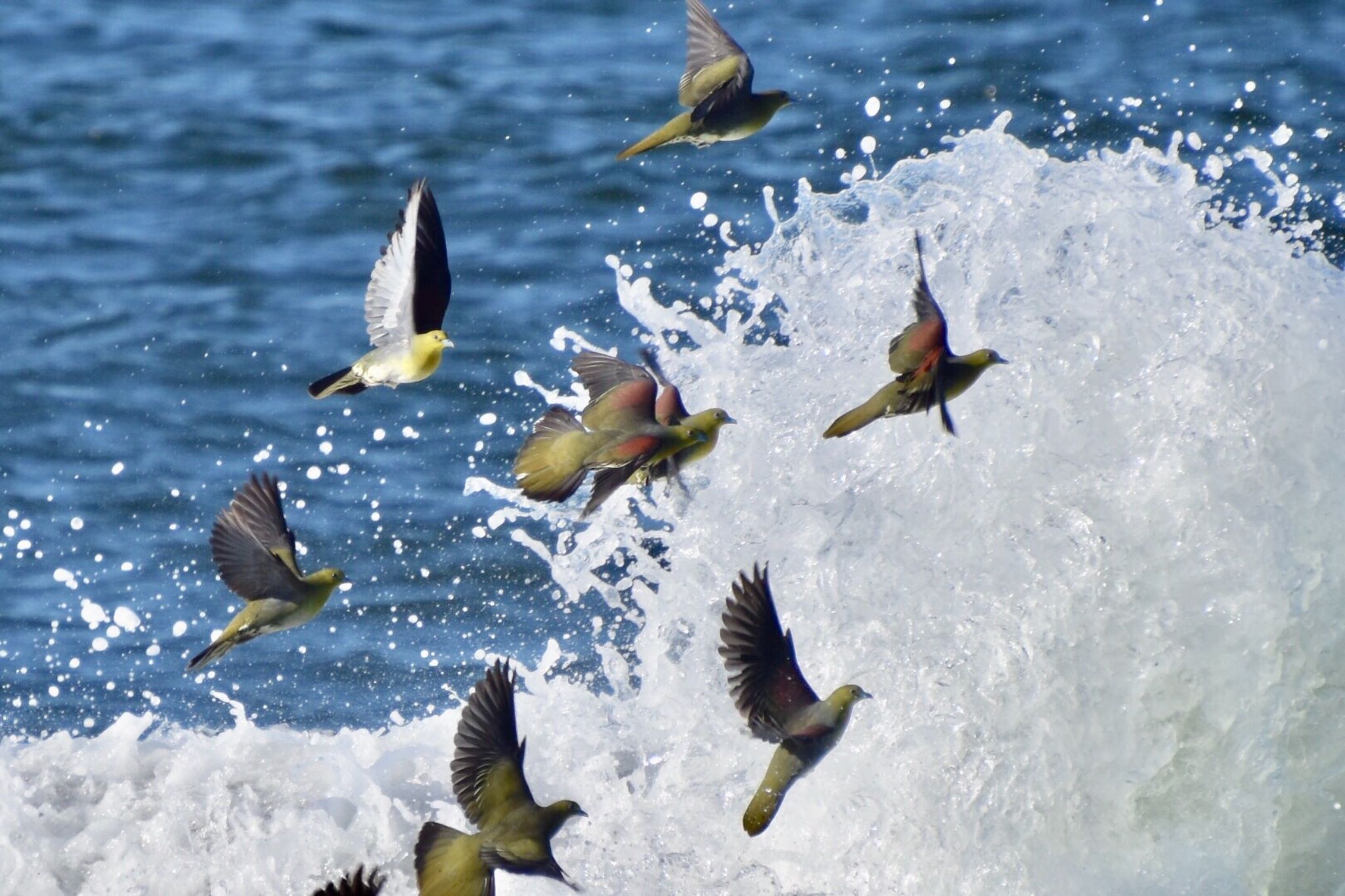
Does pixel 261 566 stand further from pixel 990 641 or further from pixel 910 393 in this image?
pixel 990 641

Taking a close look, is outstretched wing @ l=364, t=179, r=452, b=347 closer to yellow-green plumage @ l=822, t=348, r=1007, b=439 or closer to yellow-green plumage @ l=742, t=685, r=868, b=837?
yellow-green plumage @ l=822, t=348, r=1007, b=439

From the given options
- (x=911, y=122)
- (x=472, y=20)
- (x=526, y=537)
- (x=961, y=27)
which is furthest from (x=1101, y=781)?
(x=472, y=20)

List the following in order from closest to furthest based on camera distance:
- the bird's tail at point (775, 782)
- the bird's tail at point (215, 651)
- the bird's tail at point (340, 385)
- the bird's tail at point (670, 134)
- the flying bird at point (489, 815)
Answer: the flying bird at point (489, 815) → the bird's tail at point (215, 651) → the bird's tail at point (775, 782) → the bird's tail at point (340, 385) → the bird's tail at point (670, 134)

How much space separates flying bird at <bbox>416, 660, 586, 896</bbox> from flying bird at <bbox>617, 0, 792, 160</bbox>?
145 centimetres

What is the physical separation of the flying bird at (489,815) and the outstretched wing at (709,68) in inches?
61.7

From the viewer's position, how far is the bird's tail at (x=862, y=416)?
162 inches

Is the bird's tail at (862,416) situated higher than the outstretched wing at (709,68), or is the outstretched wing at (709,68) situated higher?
the outstretched wing at (709,68)

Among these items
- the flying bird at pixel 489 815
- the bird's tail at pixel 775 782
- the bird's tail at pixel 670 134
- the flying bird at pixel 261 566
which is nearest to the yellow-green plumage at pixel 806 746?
the bird's tail at pixel 775 782

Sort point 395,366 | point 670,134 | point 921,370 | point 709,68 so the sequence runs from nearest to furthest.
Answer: point 921,370, point 395,366, point 670,134, point 709,68

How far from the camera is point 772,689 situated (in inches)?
159

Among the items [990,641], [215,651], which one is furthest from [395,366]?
[990,641]

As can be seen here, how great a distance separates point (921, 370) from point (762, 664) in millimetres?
730

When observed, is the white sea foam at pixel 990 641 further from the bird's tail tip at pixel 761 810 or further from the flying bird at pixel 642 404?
the flying bird at pixel 642 404

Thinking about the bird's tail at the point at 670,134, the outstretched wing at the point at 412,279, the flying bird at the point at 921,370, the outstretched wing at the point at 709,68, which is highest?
the outstretched wing at the point at 709,68
